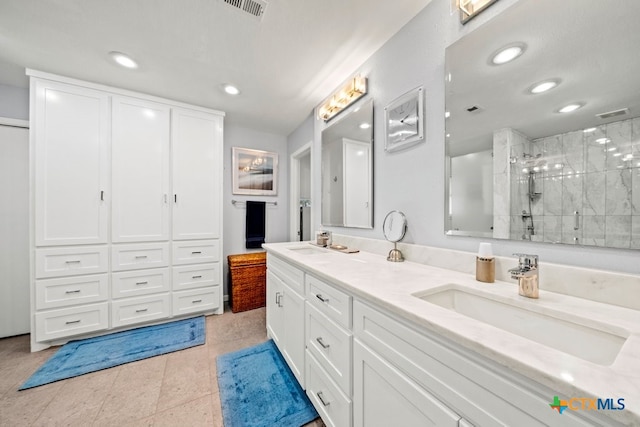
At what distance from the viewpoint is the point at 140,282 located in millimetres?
2246

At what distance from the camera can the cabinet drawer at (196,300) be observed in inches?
94.7

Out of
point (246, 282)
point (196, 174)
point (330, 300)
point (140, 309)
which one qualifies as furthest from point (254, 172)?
point (330, 300)

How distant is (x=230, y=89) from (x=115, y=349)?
248cm

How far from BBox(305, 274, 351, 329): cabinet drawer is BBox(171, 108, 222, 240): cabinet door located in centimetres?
172

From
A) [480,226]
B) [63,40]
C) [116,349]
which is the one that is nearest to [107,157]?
[63,40]

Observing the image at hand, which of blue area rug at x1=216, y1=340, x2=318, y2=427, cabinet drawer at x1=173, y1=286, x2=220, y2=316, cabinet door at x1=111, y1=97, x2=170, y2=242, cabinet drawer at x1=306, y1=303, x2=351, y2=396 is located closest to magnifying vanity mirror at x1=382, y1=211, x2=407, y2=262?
cabinet drawer at x1=306, y1=303, x2=351, y2=396

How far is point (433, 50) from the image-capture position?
4.22 ft

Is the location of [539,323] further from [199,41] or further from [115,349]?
[115,349]

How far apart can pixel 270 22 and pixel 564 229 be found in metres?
1.83

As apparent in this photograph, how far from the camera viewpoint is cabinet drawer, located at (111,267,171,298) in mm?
2156

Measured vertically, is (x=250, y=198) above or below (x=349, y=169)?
below

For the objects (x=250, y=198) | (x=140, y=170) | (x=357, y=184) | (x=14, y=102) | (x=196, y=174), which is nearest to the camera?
(x=357, y=184)

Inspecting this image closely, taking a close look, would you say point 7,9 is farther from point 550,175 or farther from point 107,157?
point 550,175

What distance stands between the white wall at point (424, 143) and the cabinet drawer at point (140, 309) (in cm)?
226
